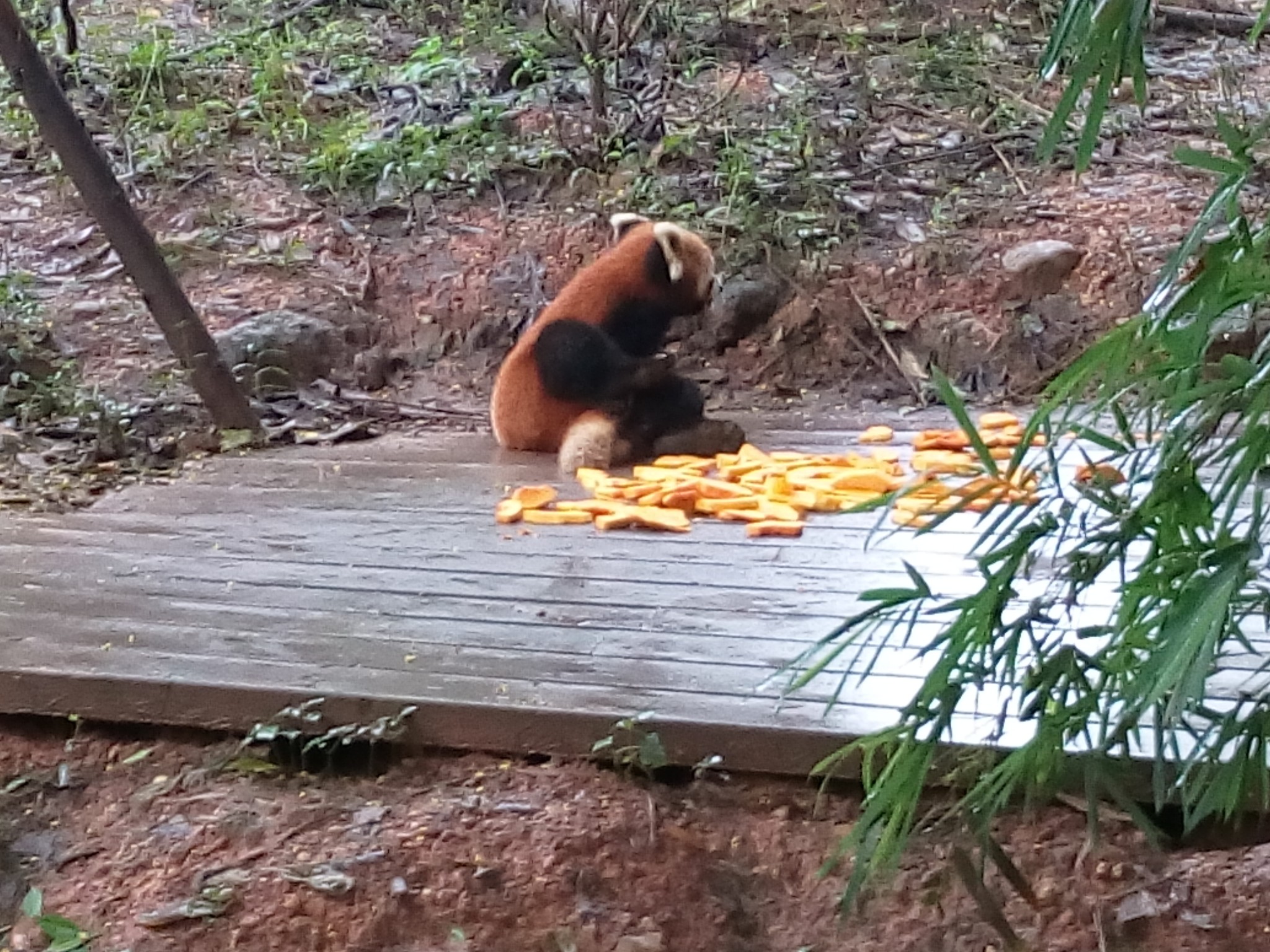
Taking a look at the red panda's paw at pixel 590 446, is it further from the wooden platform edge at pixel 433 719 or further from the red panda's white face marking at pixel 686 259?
the wooden platform edge at pixel 433 719

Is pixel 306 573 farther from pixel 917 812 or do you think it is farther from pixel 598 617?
pixel 917 812

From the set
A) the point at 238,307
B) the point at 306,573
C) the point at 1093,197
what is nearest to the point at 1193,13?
the point at 1093,197

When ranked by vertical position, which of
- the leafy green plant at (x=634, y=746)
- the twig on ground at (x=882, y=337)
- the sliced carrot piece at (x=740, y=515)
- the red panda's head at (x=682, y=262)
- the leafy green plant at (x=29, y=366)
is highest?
the red panda's head at (x=682, y=262)

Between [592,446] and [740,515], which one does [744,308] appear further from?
[740,515]

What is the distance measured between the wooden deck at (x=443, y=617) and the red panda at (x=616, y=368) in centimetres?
48

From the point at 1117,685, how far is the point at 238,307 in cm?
567

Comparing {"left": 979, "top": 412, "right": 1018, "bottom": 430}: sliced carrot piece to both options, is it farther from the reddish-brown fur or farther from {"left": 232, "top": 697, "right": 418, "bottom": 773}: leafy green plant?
{"left": 232, "top": 697, "right": 418, "bottom": 773}: leafy green plant

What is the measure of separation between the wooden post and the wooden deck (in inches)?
26.9

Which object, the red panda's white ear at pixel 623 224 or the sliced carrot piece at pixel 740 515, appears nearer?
the sliced carrot piece at pixel 740 515

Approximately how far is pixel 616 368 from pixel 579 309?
26 cm

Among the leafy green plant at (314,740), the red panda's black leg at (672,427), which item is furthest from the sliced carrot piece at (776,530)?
the leafy green plant at (314,740)

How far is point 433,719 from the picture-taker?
298 centimetres

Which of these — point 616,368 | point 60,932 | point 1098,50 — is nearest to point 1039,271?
point 616,368

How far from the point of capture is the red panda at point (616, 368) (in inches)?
190
